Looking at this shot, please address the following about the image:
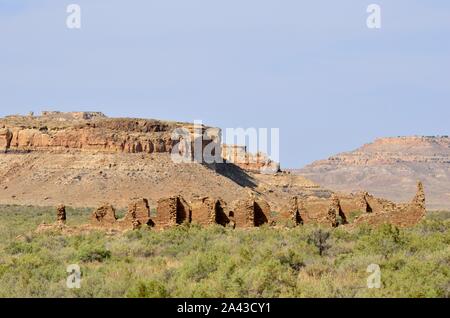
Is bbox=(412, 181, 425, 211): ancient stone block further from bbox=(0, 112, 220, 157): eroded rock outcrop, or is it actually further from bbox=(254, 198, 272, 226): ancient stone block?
bbox=(0, 112, 220, 157): eroded rock outcrop

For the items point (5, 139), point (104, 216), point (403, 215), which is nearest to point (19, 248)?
point (104, 216)

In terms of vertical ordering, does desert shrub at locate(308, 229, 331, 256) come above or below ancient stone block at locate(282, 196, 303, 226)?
above

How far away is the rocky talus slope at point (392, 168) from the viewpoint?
144m

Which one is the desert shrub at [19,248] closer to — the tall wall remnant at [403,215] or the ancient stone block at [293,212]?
the ancient stone block at [293,212]

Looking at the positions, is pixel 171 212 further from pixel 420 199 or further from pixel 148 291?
pixel 148 291

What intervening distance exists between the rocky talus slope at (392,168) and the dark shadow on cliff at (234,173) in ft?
119

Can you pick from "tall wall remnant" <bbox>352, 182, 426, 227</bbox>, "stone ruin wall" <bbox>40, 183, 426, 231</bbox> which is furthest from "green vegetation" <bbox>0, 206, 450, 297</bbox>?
"stone ruin wall" <bbox>40, 183, 426, 231</bbox>

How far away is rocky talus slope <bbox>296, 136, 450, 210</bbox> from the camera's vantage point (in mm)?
143788

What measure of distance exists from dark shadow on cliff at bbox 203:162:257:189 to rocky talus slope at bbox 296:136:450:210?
36303 mm

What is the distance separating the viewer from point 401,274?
1609 cm
